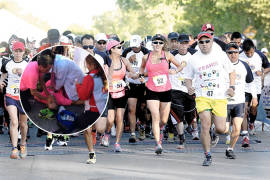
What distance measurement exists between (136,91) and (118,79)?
168cm

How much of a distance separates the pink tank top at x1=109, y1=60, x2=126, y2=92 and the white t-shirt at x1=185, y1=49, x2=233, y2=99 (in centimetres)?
216

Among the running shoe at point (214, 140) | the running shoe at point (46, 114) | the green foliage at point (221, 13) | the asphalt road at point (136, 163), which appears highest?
the green foliage at point (221, 13)

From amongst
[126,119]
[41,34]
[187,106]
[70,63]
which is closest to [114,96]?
[187,106]

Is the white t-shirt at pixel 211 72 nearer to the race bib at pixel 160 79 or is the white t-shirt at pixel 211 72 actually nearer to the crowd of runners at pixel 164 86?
the crowd of runners at pixel 164 86

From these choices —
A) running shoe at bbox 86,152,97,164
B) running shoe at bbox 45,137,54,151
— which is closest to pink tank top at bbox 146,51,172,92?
running shoe at bbox 86,152,97,164

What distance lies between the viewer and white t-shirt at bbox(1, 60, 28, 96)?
12.1m

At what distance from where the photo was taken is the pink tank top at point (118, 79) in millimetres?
13195

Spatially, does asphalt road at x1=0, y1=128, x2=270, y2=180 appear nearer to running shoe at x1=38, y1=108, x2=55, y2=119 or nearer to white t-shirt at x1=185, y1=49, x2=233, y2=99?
running shoe at x1=38, y1=108, x2=55, y2=119

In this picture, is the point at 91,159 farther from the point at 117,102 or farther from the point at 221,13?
the point at 221,13

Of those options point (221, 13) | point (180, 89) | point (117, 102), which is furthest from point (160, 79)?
point (221, 13)

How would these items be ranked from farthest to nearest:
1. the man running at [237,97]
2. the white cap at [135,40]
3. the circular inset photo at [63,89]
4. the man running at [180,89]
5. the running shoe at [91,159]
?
the white cap at [135,40] → the man running at [180,89] → the man running at [237,97] → the running shoe at [91,159] → the circular inset photo at [63,89]

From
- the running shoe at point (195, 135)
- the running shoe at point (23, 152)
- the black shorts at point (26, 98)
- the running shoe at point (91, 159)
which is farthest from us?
the running shoe at point (195, 135)

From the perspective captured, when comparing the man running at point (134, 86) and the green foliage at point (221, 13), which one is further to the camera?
the green foliage at point (221, 13)

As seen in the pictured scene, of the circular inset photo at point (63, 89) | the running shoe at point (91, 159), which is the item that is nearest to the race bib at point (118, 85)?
the running shoe at point (91, 159)
